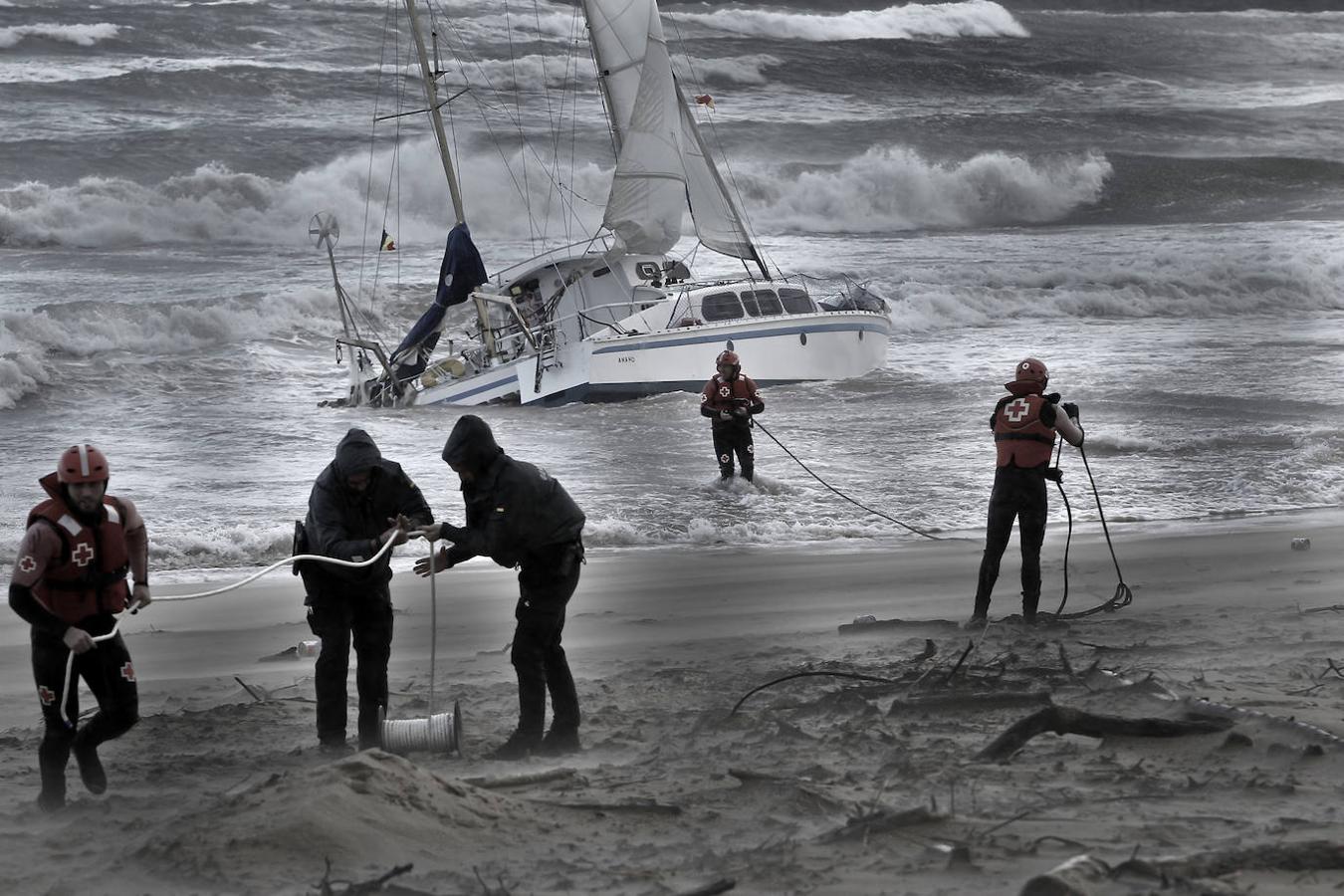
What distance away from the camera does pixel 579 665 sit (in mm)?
8711

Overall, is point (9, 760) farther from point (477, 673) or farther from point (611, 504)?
point (611, 504)

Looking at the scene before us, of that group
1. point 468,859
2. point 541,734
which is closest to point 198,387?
point 541,734

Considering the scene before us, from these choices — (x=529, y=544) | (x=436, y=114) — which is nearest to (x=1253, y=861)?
(x=529, y=544)

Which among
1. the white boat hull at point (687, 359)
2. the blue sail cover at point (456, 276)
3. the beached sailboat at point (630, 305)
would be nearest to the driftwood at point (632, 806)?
the white boat hull at point (687, 359)

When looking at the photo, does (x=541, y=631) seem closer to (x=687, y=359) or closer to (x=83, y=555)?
(x=83, y=555)

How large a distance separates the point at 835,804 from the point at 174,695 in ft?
13.4

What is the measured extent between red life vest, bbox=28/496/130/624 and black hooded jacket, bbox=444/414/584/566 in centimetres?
133

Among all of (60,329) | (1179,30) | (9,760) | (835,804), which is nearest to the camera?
(835,804)

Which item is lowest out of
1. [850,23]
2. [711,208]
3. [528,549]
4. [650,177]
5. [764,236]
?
[528,549]

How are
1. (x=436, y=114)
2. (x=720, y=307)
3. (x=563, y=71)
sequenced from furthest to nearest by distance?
(x=563, y=71) < (x=436, y=114) < (x=720, y=307)

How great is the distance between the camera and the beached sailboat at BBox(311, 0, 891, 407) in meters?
24.5

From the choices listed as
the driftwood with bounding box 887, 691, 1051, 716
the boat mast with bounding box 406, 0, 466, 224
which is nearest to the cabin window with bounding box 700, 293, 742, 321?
the boat mast with bounding box 406, 0, 466, 224

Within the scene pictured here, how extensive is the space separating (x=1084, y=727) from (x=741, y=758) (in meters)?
1.38

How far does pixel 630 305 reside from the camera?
82.1 ft
